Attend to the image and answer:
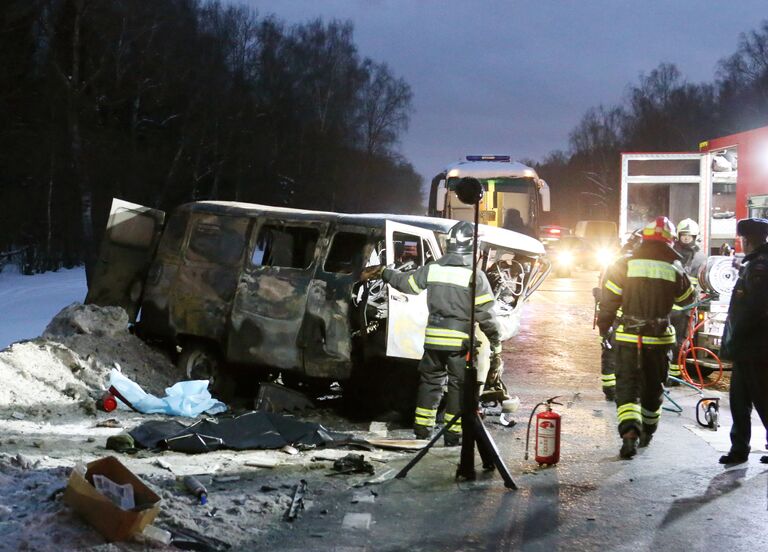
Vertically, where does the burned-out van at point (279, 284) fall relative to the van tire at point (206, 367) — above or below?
above

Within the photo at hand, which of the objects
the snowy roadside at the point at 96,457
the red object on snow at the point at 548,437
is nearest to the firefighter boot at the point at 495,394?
the snowy roadside at the point at 96,457

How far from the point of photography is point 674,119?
80125 mm

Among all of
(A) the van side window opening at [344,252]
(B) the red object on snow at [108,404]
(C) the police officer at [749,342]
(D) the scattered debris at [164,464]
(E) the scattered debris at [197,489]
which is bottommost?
(D) the scattered debris at [164,464]

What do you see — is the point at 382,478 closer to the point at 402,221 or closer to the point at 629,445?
the point at 629,445

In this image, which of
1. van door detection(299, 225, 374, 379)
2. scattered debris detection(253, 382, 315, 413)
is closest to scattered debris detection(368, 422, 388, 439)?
van door detection(299, 225, 374, 379)

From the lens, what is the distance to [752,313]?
23.4 ft

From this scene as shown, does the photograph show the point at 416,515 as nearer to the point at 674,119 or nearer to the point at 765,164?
the point at 765,164

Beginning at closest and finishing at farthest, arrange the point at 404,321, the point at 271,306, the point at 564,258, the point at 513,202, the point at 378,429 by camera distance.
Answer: the point at 404,321
the point at 378,429
the point at 271,306
the point at 513,202
the point at 564,258

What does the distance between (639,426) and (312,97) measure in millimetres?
48314

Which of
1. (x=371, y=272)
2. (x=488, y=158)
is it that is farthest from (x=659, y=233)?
(x=488, y=158)

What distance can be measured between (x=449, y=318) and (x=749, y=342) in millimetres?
2421

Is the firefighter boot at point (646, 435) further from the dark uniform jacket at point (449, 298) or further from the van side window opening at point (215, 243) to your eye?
the van side window opening at point (215, 243)

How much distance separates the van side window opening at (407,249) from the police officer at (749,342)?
3309mm

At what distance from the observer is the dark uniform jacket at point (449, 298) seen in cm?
792
